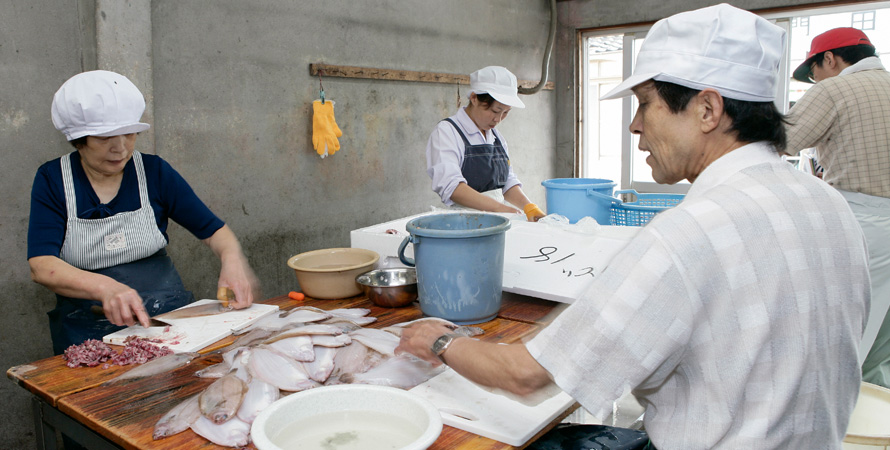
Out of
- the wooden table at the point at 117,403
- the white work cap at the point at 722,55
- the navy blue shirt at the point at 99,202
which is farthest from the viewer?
the navy blue shirt at the point at 99,202

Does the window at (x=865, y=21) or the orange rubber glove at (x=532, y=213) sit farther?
the window at (x=865, y=21)

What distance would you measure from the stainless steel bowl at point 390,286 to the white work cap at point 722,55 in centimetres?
128

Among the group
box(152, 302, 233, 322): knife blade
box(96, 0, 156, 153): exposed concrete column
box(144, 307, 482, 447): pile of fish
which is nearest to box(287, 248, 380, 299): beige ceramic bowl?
box(152, 302, 233, 322): knife blade

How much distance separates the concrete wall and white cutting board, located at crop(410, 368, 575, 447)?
8.79ft

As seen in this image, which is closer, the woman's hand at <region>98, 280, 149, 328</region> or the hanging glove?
the woman's hand at <region>98, 280, 149, 328</region>

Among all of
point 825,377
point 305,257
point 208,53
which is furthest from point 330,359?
point 208,53

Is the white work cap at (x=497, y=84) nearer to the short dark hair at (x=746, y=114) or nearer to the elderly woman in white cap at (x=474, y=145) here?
the elderly woman in white cap at (x=474, y=145)

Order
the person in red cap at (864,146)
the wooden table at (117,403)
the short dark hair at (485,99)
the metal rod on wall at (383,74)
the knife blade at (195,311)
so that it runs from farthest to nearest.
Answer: the metal rod on wall at (383,74) → the short dark hair at (485,99) → the person in red cap at (864,146) → the knife blade at (195,311) → the wooden table at (117,403)

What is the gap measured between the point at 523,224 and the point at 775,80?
1.70 meters

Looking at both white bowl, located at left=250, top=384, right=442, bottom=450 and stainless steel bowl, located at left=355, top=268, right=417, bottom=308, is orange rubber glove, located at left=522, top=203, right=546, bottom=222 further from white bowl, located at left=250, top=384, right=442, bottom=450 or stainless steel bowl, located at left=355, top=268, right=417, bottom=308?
white bowl, located at left=250, top=384, right=442, bottom=450

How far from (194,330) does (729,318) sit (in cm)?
169

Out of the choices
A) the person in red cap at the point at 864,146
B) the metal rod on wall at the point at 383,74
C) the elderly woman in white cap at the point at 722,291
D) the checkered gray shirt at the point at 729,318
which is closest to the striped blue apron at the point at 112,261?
the elderly woman in white cap at the point at 722,291

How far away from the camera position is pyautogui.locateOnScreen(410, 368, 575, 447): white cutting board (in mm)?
1411

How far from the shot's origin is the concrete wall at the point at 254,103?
10.3ft
